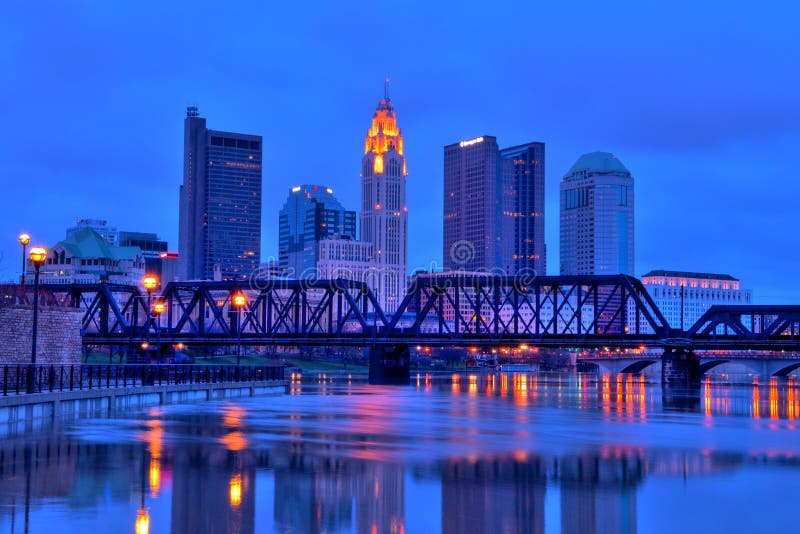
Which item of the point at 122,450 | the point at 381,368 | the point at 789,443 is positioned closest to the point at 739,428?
the point at 789,443

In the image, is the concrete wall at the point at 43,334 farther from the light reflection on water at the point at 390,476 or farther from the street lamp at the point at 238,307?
the street lamp at the point at 238,307

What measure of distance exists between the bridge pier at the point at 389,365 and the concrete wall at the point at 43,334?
201 ft

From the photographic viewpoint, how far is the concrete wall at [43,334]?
5953 cm

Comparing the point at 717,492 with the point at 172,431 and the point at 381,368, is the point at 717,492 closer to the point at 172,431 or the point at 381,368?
the point at 172,431

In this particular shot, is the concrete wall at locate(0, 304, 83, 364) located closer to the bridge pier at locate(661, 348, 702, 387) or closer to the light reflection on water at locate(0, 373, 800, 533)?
the light reflection on water at locate(0, 373, 800, 533)

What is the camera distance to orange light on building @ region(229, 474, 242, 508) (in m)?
23.6

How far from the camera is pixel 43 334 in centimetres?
6297

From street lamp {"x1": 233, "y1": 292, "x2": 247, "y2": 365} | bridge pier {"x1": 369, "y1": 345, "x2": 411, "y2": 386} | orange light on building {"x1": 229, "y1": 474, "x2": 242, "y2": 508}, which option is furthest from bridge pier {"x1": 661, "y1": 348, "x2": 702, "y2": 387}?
orange light on building {"x1": 229, "y1": 474, "x2": 242, "y2": 508}

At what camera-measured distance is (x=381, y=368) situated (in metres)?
128

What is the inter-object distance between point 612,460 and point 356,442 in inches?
343

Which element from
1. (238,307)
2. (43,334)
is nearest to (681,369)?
(238,307)

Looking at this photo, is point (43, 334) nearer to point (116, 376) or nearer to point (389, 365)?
point (116, 376)

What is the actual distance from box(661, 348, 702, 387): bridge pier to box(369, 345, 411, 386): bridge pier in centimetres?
2872

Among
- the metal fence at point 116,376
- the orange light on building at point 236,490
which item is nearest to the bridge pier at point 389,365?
the metal fence at point 116,376
